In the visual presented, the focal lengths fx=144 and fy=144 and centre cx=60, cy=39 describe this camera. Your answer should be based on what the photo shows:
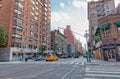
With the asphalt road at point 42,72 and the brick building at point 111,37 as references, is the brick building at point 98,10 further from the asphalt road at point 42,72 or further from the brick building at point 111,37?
the asphalt road at point 42,72

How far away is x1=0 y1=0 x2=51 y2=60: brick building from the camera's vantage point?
166 feet

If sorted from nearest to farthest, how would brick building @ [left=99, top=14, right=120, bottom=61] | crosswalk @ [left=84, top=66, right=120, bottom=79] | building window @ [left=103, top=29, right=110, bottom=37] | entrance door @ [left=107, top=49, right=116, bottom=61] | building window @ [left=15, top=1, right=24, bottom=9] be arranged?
1. crosswalk @ [left=84, top=66, right=120, bottom=79]
2. brick building @ [left=99, top=14, right=120, bottom=61]
3. entrance door @ [left=107, top=49, right=116, bottom=61]
4. building window @ [left=103, top=29, right=110, bottom=37]
5. building window @ [left=15, top=1, right=24, bottom=9]

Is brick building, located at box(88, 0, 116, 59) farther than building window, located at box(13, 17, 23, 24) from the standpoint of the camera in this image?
Yes

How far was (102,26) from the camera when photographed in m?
32.9

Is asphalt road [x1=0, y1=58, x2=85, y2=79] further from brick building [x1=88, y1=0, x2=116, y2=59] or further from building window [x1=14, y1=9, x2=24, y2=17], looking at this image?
brick building [x1=88, y1=0, x2=116, y2=59]

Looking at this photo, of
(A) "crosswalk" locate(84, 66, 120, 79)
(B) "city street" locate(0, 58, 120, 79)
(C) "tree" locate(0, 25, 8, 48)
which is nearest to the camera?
(A) "crosswalk" locate(84, 66, 120, 79)

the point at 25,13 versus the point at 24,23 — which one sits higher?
the point at 25,13

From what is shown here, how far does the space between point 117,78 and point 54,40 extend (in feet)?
290

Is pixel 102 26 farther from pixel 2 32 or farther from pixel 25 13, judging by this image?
pixel 25 13

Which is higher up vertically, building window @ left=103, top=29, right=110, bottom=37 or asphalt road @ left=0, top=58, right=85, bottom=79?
building window @ left=103, top=29, right=110, bottom=37

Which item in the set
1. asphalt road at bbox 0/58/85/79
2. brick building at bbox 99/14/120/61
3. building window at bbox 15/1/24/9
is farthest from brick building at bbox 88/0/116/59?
asphalt road at bbox 0/58/85/79

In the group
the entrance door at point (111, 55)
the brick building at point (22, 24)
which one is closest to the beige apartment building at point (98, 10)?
the brick building at point (22, 24)

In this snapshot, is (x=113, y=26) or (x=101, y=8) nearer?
(x=113, y=26)


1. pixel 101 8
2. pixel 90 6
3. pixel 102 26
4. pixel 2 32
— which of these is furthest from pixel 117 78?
pixel 90 6
